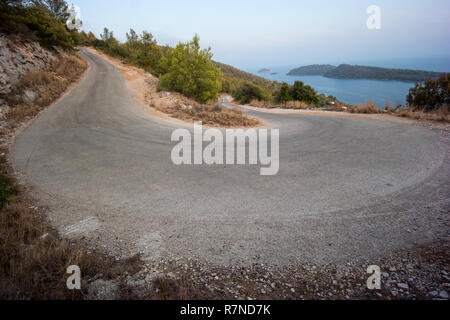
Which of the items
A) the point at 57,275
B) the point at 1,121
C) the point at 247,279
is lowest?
the point at 247,279

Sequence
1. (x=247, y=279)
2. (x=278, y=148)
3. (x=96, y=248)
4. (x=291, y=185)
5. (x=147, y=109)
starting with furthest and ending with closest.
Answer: (x=147, y=109) → (x=278, y=148) → (x=291, y=185) → (x=96, y=248) → (x=247, y=279)

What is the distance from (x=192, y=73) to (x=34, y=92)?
9701 millimetres

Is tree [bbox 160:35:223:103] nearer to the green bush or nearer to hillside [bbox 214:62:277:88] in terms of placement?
the green bush

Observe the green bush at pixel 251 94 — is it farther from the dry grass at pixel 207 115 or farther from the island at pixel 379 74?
the dry grass at pixel 207 115

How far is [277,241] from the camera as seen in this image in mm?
3014

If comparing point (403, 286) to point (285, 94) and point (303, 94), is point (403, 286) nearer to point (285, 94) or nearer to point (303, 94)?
point (303, 94)

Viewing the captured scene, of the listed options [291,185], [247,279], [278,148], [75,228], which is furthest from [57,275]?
[278,148]

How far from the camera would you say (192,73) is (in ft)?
53.1

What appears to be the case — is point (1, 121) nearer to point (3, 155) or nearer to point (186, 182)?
point (3, 155)

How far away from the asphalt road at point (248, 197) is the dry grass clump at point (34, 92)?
3955 millimetres

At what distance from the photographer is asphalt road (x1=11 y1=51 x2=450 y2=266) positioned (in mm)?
2969

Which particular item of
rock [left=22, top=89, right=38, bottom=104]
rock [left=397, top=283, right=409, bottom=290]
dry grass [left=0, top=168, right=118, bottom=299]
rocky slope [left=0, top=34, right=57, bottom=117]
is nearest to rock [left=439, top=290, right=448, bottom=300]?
rock [left=397, top=283, right=409, bottom=290]
